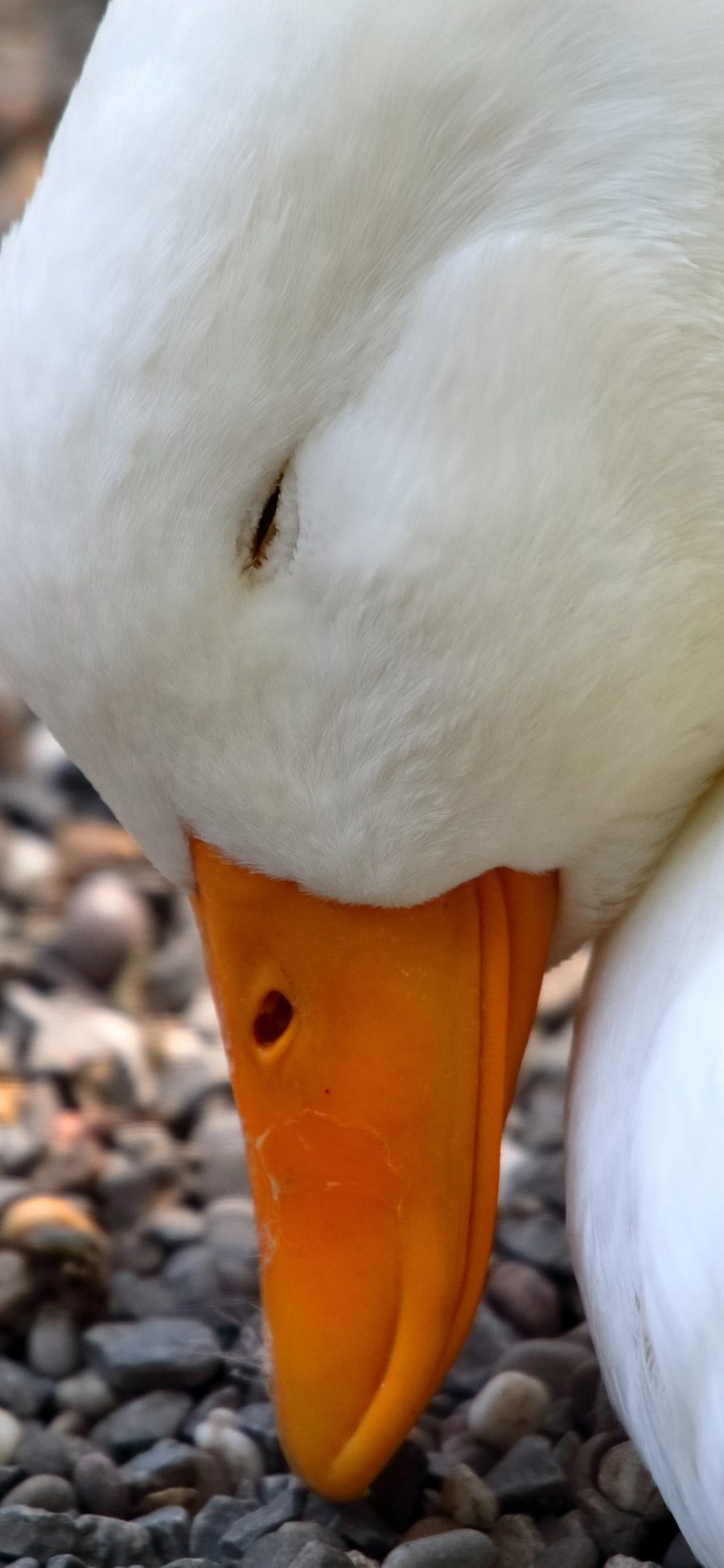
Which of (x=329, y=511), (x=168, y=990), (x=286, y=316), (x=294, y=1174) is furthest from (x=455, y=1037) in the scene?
A: (x=168, y=990)

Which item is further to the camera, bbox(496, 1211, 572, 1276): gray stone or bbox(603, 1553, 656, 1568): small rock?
bbox(496, 1211, 572, 1276): gray stone

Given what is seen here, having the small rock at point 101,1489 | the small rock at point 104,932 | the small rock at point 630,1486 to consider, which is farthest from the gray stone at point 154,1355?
the small rock at point 104,932

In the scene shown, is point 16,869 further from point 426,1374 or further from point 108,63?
point 108,63

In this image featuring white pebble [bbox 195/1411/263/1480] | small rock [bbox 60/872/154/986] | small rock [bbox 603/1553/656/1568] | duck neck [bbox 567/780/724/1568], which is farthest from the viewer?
small rock [bbox 60/872/154/986]

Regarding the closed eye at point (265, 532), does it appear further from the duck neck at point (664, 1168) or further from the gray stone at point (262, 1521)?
the gray stone at point (262, 1521)

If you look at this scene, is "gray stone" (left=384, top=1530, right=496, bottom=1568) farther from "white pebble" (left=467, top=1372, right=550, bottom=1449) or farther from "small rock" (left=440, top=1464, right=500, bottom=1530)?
"white pebble" (left=467, top=1372, right=550, bottom=1449)

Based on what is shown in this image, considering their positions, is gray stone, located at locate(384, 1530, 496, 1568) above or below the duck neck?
below

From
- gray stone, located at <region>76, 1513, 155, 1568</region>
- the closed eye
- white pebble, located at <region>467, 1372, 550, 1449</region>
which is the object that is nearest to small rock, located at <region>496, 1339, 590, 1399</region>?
white pebble, located at <region>467, 1372, 550, 1449</region>
